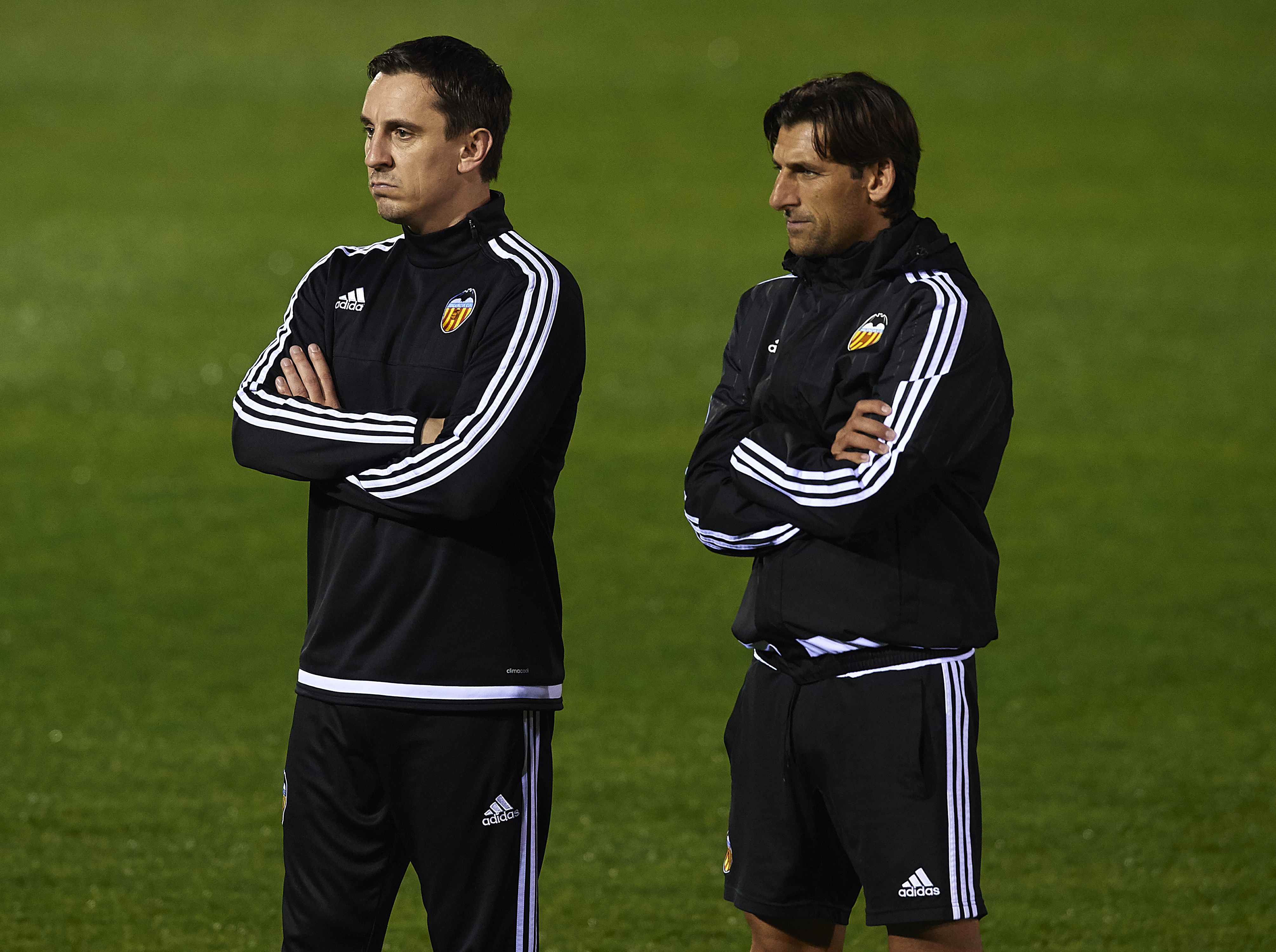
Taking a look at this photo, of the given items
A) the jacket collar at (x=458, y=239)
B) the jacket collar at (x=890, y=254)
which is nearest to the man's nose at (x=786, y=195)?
the jacket collar at (x=890, y=254)

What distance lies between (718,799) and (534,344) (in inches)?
137

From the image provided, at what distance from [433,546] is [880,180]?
1.21 m

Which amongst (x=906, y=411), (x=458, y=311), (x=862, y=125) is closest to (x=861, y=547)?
(x=906, y=411)

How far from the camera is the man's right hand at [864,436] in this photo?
336 cm

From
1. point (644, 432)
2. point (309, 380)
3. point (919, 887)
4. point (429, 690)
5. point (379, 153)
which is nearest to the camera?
point (919, 887)

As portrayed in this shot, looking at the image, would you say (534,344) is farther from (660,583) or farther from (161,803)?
(660,583)

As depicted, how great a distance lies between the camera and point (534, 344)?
354 centimetres

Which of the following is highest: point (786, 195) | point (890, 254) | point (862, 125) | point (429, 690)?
point (862, 125)

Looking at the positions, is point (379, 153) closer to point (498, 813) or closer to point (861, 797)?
point (498, 813)

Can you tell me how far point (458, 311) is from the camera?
3562mm

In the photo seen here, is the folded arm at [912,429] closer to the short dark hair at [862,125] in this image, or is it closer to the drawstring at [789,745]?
the short dark hair at [862,125]

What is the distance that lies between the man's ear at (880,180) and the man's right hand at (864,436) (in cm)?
45

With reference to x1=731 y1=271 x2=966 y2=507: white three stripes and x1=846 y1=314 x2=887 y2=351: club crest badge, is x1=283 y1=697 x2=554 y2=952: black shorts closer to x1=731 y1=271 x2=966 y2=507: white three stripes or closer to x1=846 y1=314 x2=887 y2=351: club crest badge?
x1=731 y1=271 x2=966 y2=507: white three stripes

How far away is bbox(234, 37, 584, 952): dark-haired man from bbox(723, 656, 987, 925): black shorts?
1.48 feet
